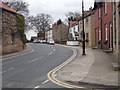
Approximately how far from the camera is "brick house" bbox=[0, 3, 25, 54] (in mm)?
25203

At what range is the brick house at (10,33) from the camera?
25.2 m

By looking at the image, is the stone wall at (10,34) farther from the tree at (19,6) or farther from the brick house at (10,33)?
the tree at (19,6)

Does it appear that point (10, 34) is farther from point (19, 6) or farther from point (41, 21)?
point (41, 21)

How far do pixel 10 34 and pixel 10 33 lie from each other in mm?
149

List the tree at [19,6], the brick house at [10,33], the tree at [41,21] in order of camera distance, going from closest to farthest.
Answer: the brick house at [10,33] < the tree at [19,6] < the tree at [41,21]

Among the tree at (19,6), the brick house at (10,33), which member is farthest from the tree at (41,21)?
the brick house at (10,33)

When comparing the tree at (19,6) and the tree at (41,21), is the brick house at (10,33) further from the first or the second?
the tree at (41,21)

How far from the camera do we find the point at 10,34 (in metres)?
27.6

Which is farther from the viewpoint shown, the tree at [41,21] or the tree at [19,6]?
the tree at [41,21]

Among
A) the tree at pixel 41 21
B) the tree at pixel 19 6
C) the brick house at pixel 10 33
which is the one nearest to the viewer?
the brick house at pixel 10 33

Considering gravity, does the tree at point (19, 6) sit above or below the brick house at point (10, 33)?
above

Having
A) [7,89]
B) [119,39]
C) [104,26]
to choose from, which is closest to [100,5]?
[104,26]

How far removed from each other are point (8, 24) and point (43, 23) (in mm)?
66291

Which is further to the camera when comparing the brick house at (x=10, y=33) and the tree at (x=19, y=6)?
the tree at (x=19, y=6)
